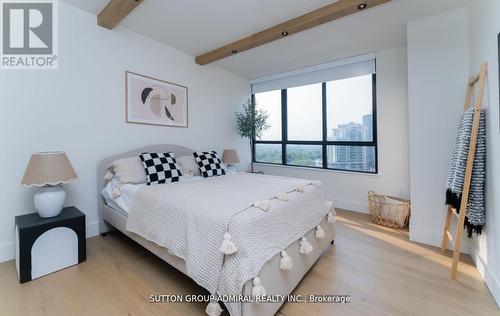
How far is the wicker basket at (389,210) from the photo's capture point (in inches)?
108

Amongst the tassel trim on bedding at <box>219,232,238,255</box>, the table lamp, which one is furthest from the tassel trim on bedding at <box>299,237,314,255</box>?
the table lamp

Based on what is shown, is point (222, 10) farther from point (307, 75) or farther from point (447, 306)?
point (447, 306)

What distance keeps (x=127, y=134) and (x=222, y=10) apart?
Result: 184cm

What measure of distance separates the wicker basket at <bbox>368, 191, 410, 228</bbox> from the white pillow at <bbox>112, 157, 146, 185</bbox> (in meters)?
2.96

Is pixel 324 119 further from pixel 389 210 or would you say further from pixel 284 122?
pixel 389 210

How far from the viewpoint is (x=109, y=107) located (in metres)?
2.62

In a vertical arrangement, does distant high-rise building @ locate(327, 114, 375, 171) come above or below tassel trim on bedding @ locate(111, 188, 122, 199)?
above

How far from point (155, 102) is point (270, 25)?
5.87ft

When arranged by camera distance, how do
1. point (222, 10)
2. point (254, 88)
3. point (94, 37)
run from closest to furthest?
point (222, 10)
point (94, 37)
point (254, 88)

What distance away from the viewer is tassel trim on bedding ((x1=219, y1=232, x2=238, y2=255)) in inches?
47.2

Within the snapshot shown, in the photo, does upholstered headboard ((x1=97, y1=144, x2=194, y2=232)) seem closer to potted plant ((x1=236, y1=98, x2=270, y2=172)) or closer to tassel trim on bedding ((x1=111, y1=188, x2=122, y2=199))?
tassel trim on bedding ((x1=111, y1=188, x2=122, y2=199))

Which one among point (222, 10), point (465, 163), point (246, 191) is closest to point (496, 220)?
point (465, 163)

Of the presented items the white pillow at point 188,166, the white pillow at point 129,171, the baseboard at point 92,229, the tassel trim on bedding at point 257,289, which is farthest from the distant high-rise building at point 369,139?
the baseboard at point 92,229

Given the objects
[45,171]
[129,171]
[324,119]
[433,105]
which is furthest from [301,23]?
[45,171]
